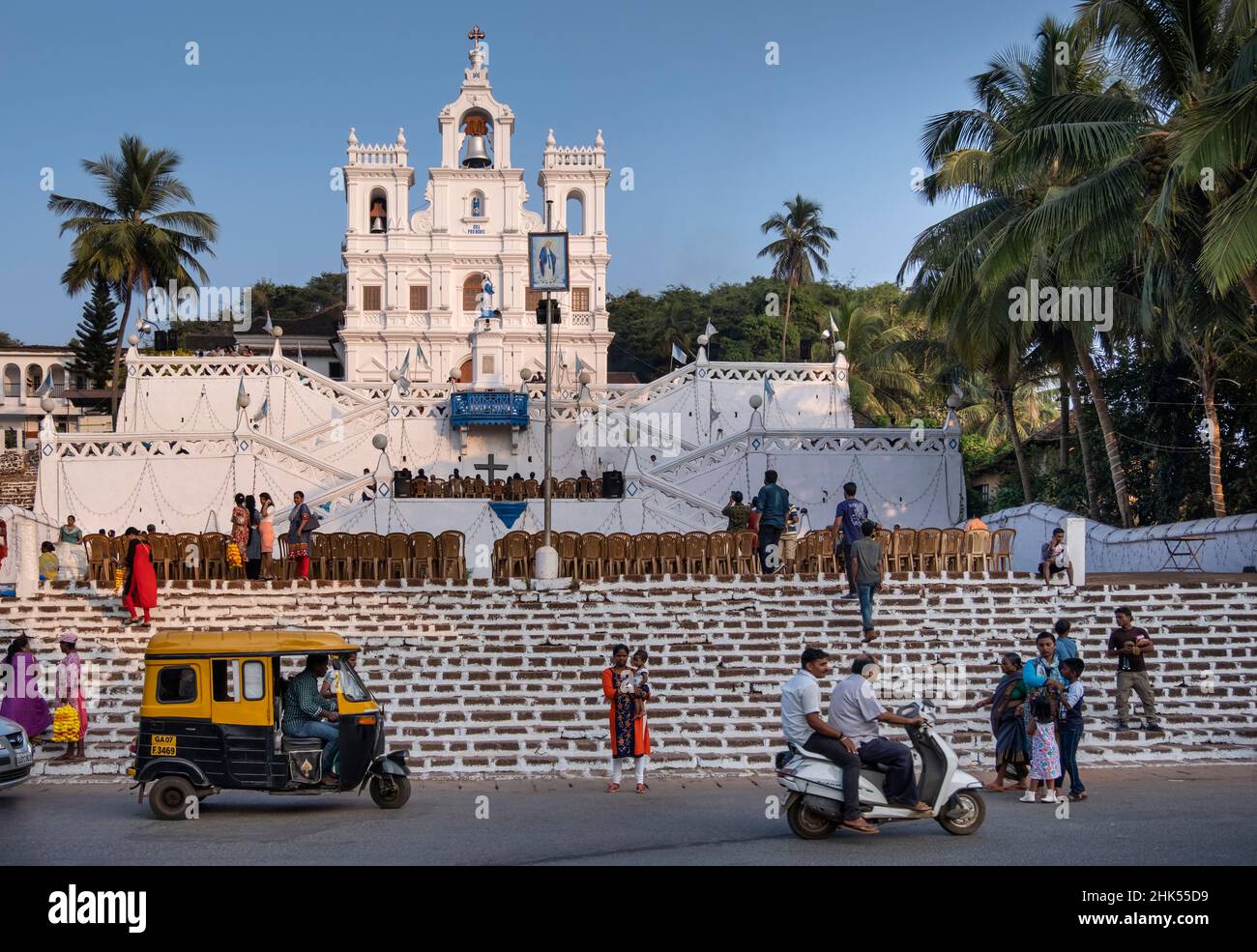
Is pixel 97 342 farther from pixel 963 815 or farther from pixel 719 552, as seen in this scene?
pixel 963 815

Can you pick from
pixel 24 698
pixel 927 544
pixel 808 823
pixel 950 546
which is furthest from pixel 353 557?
pixel 808 823

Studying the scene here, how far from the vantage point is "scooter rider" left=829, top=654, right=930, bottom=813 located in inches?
386

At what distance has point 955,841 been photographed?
9.72 m

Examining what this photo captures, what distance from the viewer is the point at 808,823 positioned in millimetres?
9922

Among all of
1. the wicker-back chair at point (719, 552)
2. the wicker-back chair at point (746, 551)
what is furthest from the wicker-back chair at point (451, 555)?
the wicker-back chair at point (746, 551)

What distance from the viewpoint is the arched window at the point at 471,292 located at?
53.0 metres

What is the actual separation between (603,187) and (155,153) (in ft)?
56.0

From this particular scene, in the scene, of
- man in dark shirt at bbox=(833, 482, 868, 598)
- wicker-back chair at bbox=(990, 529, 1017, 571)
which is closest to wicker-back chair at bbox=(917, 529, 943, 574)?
wicker-back chair at bbox=(990, 529, 1017, 571)

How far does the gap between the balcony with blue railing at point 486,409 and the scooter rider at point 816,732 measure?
26171 millimetres

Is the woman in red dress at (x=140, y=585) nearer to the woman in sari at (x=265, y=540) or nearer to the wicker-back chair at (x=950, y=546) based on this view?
the woman in sari at (x=265, y=540)

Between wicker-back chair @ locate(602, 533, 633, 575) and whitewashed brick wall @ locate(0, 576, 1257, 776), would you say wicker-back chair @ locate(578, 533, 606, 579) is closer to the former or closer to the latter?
wicker-back chair @ locate(602, 533, 633, 575)

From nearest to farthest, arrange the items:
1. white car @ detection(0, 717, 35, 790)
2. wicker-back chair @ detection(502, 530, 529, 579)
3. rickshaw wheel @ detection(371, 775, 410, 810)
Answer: rickshaw wheel @ detection(371, 775, 410, 810) < white car @ detection(0, 717, 35, 790) < wicker-back chair @ detection(502, 530, 529, 579)

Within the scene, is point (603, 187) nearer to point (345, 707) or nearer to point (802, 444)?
point (802, 444)

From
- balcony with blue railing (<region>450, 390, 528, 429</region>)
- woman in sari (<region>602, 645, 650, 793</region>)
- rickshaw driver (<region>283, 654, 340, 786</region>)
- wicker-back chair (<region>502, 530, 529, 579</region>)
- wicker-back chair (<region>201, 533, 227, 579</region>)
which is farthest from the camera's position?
balcony with blue railing (<region>450, 390, 528, 429</region>)
